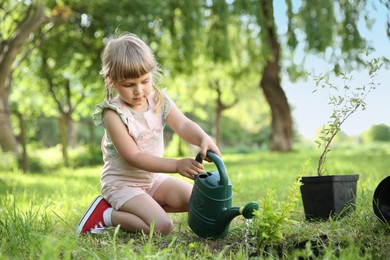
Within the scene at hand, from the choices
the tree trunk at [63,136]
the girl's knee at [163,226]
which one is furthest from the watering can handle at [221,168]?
the tree trunk at [63,136]

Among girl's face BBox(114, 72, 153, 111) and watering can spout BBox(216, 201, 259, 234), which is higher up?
girl's face BBox(114, 72, 153, 111)

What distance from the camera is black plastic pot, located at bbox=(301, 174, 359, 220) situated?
2.54 m

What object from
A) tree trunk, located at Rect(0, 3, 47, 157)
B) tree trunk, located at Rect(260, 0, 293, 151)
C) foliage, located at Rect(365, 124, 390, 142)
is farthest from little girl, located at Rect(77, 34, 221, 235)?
foliage, located at Rect(365, 124, 390, 142)

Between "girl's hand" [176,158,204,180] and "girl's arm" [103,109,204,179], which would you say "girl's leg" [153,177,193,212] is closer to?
"girl's arm" [103,109,204,179]

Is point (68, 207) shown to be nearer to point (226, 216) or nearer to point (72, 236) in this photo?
point (72, 236)

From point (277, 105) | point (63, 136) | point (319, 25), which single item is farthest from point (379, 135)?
point (63, 136)

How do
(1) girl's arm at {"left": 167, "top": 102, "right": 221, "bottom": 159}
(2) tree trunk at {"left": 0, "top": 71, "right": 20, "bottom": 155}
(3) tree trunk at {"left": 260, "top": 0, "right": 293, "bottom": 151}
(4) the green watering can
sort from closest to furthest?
(4) the green watering can
(1) girl's arm at {"left": 167, "top": 102, "right": 221, "bottom": 159}
(2) tree trunk at {"left": 0, "top": 71, "right": 20, "bottom": 155}
(3) tree trunk at {"left": 260, "top": 0, "right": 293, "bottom": 151}

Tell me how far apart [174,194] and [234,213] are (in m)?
0.62

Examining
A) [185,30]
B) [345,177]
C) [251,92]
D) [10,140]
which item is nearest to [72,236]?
[345,177]

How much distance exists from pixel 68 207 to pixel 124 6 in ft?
30.2

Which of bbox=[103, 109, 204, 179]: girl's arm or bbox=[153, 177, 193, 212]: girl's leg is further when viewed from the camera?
bbox=[153, 177, 193, 212]: girl's leg

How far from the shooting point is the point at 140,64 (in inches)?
96.8

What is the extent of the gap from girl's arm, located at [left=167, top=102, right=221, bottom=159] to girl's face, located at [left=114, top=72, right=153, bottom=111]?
0.73 feet

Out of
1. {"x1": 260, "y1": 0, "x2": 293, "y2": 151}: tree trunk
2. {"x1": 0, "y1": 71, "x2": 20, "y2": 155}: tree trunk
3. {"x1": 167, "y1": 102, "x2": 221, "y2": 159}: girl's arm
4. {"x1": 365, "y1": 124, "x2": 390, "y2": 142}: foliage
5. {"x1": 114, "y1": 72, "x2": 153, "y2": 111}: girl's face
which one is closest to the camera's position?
{"x1": 167, "y1": 102, "x2": 221, "y2": 159}: girl's arm
